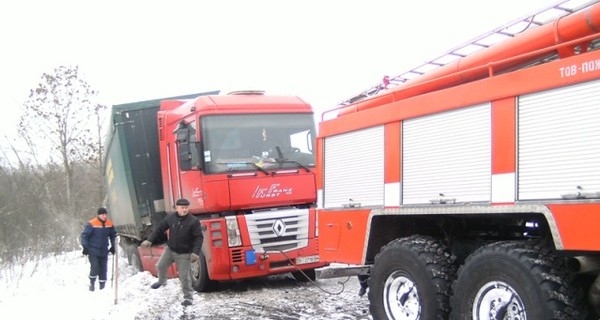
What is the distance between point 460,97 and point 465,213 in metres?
1.01

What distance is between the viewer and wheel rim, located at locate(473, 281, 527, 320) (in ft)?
14.7

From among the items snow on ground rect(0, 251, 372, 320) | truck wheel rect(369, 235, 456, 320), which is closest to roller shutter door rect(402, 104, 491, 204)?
truck wheel rect(369, 235, 456, 320)

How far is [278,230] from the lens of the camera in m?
→ 9.89

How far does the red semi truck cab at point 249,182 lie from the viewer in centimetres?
963

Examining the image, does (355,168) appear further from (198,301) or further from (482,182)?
(198,301)

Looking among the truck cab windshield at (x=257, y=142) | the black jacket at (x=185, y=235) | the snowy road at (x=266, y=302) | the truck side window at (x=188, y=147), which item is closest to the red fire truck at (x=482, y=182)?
the snowy road at (x=266, y=302)

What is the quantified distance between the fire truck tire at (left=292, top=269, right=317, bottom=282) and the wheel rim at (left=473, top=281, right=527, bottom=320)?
5.58m

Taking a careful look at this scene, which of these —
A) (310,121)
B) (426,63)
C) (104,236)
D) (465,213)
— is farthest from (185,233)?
(465,213)

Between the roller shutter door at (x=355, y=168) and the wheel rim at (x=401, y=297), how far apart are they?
2.62ft

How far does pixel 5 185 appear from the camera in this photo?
1870 centimetres

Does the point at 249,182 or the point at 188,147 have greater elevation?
the point at 188,147

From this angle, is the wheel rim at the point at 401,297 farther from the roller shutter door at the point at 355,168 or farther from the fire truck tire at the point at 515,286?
the roller shutter door at the point at 355,168

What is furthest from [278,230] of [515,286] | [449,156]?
[515,286]

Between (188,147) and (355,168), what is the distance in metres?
4.20
